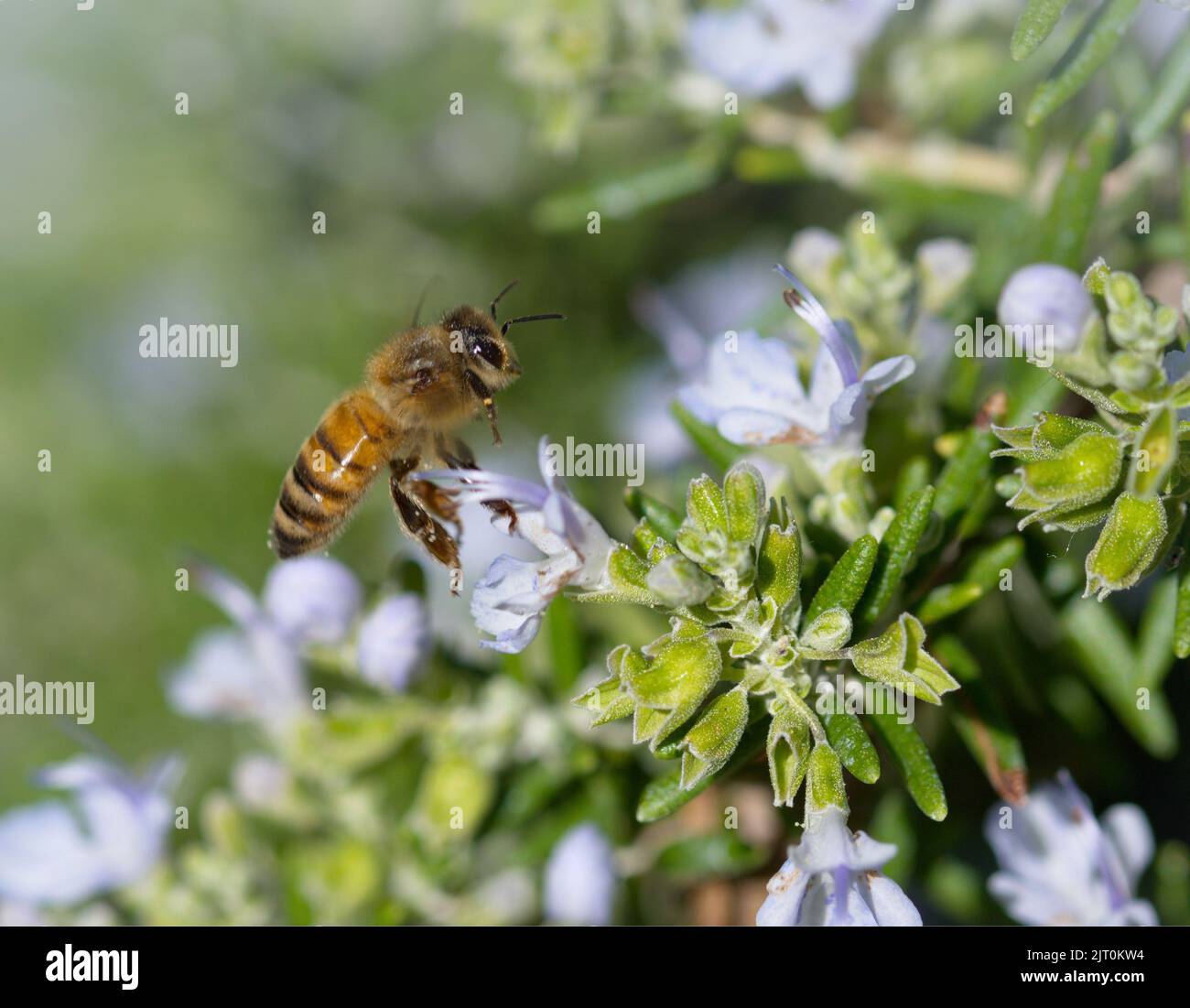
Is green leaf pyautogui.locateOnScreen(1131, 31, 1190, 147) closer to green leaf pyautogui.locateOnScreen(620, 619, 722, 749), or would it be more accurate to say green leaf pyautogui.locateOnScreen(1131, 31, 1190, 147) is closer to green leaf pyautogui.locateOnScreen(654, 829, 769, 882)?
green leaf pyautogui.locateOnScreen(620, 619, 722, 749)

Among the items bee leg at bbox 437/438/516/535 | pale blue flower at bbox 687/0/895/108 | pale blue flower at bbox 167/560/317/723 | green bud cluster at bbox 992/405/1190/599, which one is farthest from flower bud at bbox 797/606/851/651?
pale blue flower at bbox 687/0/895/108

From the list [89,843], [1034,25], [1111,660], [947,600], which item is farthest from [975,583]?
[89,843]

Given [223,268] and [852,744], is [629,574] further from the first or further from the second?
[223,268]

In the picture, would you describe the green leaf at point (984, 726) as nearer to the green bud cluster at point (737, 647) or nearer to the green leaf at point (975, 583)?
the green leaf at point (975, 583)

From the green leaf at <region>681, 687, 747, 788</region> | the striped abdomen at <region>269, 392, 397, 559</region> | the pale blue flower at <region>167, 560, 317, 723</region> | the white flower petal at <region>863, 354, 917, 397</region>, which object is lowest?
the green leaf at <region>681, 687, 747, 788</region>

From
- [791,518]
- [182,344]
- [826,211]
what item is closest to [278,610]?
[791,518]

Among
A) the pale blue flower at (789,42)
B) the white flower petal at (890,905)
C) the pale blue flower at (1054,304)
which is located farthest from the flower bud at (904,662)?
the pale blue flower at (789,42)

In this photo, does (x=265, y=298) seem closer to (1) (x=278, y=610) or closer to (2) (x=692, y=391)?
(1) (x=278, y=610)
